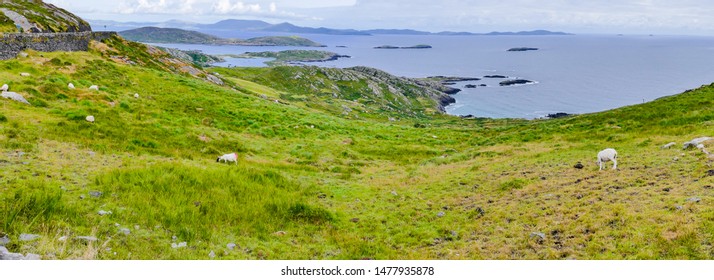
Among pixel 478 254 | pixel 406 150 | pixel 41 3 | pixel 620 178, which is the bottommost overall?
pixel 406 150

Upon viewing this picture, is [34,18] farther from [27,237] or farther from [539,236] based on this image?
[539,236]

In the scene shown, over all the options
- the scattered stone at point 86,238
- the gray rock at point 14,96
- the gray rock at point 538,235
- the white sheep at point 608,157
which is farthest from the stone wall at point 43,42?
the white sheep at point 608,157

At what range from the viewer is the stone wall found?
3553cm

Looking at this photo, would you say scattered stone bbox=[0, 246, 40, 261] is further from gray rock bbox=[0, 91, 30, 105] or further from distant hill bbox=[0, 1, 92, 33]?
distant hill bbox=[0, 1, 92, 33]

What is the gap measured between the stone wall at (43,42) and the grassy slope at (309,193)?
6.46 meters

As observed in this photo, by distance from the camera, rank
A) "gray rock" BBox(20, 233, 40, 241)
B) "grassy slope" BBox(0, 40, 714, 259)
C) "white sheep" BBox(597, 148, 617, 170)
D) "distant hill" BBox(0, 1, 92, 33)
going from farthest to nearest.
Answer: "distant hill" BBox(0, 1, 92, 33) → "white sheep" BBox(597, 148, 617, 170) → "grassy slope" BBox(0, 40, 714, 259) → "gray rock" BBox(20, 233, 40, 241)

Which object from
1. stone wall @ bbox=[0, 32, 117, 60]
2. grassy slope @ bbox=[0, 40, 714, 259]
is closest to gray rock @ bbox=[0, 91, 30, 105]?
grassy slope @ bbox=[0, 40, 714, 259]

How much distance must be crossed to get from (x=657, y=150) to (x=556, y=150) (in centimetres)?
640

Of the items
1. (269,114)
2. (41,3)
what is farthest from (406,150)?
(41,3)

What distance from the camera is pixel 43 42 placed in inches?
1629

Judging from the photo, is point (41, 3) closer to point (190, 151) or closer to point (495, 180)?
point (190, 151)

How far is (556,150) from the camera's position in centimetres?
2741

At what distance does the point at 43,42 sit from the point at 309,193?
138 ft

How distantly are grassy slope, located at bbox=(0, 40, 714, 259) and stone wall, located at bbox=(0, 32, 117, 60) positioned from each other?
21.2 feet
